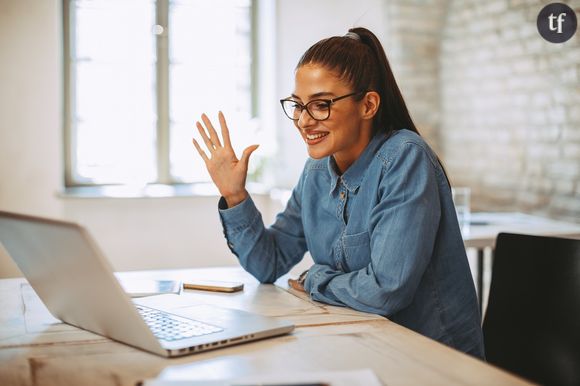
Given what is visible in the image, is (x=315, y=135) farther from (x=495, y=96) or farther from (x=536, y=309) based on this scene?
(x=495, y=96)

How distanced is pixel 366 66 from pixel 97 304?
0.86 meters

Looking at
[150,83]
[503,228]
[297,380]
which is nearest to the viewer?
[297,380]

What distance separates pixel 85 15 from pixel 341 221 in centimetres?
338

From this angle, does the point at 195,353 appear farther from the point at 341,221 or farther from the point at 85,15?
the point at 85,15

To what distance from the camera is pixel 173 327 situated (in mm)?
1246

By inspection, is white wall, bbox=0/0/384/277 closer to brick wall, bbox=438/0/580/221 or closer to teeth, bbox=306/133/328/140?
brick wall, bbox=438/0/580/221

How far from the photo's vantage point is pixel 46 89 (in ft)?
13.7

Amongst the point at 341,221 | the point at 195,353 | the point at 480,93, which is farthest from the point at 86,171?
the point at 195,353

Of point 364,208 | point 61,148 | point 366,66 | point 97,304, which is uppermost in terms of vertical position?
point 366,66

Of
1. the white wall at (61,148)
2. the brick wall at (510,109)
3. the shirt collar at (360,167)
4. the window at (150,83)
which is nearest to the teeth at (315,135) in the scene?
the shirt collar at (360,167)

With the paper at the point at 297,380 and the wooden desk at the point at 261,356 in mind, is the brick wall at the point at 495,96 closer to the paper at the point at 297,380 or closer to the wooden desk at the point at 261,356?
the wooden desk at the point at 261,356

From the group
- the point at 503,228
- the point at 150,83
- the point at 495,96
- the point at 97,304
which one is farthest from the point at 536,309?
the point at 150,83

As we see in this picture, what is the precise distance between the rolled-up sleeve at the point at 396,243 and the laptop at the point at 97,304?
0.83ft

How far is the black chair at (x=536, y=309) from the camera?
1557 mm
